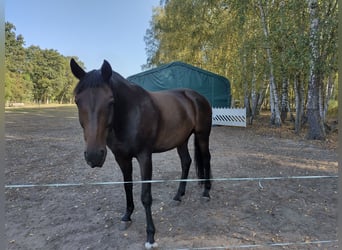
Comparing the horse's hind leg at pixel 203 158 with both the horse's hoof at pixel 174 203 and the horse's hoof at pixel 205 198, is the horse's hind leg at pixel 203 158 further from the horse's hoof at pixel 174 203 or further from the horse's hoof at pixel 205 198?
the horse's hoof at pixel 174 203

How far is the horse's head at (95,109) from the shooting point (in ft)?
4.40

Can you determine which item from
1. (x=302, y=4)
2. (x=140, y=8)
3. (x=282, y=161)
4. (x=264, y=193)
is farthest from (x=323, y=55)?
(x=140, y=8)

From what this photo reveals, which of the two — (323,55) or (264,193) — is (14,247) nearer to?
(264,193)

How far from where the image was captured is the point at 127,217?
2191 mm

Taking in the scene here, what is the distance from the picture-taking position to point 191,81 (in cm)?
1002

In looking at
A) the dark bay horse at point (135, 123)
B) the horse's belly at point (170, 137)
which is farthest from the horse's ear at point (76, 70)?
the horse's belly at point (170, 137)

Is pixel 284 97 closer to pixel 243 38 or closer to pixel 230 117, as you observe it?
pixel 230 117

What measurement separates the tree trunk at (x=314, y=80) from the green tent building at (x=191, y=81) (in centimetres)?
411

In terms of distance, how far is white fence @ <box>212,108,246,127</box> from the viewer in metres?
9.41

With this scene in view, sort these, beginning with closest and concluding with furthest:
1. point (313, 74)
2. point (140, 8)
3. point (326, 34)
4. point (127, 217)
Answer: point (140, 8), point (127, 217), point (326, 34), point (313, 74)

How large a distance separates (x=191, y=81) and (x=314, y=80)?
4.67m

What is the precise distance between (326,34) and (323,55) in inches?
19.6

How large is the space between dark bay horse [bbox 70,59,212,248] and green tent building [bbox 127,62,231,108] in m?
7.33

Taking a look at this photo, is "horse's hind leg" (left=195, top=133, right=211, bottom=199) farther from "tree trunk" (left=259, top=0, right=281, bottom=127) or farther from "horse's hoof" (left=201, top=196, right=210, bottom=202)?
"tree trunk" (left=259, top=0, right=281, bottom=127)
